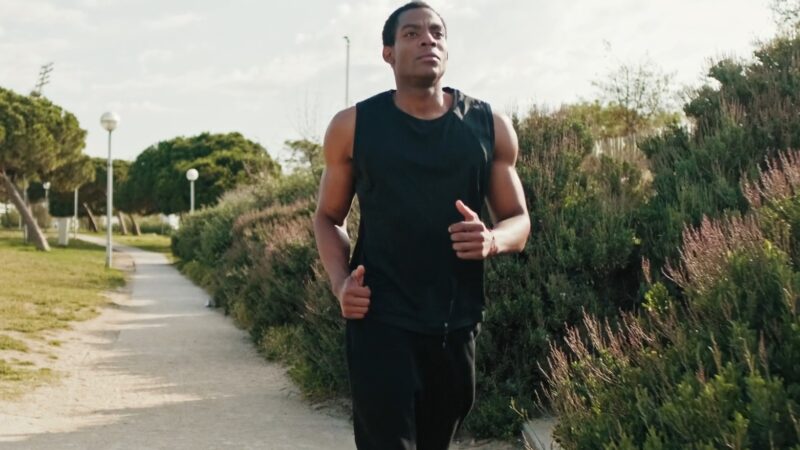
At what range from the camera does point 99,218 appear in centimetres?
8425

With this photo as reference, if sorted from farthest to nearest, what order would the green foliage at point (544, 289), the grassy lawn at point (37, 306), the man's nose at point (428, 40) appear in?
the grassy lawn at point (37, 306), the green foliage at point (544, 289), the man's nose at point (428, 40)

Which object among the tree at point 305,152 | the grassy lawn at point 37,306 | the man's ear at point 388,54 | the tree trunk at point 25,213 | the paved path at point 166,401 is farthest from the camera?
the tree trunk at point 25,213

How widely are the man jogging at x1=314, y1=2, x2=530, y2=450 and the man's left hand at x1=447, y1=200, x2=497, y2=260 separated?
15 mm

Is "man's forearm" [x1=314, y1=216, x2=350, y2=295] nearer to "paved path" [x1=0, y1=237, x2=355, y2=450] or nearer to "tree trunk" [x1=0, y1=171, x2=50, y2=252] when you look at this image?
"paved path" [x1=0, y1=237, x2=355, y2=450]

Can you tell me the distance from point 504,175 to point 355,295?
67 centimetres

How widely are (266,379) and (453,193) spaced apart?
7.38 m

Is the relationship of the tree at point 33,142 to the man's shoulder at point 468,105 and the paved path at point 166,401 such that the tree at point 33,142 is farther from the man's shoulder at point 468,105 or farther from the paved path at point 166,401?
the man's shoulder at point 468,105

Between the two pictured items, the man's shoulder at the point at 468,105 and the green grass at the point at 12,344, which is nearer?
the man's shoulder at the point at 468,105

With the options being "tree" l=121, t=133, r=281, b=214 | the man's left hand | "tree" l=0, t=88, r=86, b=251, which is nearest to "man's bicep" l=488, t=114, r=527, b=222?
the man's left hand

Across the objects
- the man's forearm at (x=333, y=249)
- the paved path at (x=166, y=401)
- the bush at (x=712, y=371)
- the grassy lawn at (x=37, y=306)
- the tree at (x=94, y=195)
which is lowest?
the paved path at (x=166, y=401)

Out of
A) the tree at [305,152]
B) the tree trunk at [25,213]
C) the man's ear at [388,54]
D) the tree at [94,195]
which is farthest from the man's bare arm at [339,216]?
the tree at [94,195]

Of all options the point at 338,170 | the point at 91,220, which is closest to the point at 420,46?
the point at 338,170

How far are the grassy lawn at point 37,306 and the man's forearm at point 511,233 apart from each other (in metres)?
6.91

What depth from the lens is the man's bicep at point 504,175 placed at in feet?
10.0
